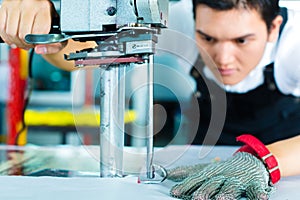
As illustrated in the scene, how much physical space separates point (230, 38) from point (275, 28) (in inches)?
8.1

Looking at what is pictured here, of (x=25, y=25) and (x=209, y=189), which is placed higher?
(x=25, y=25)

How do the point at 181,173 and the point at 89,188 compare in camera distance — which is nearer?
the point at 89,188

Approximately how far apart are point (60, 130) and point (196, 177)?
2040 mm

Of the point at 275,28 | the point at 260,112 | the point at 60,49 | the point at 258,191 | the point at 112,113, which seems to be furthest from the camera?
the point at 260,112

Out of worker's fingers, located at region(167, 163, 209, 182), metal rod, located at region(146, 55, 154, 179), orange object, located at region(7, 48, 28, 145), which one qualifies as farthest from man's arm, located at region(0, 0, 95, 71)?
orange object, located at region(7, 48, 28, 145)

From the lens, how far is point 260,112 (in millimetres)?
1778

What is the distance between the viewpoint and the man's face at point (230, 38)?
1.54 meters

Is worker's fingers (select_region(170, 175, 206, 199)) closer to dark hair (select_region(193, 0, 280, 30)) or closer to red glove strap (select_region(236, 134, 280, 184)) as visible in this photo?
red glove strap (select_region(236, 134, 280, 184))

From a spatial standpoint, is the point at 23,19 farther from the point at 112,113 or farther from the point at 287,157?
the point at 287,157

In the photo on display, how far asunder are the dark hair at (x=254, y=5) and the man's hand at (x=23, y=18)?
0.73 metres

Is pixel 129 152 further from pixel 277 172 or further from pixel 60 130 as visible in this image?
pixel 60 130

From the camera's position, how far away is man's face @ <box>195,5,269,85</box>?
5.05 ft

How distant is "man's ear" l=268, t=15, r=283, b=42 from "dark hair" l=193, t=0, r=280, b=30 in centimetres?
2

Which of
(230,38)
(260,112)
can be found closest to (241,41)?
(230,38)
